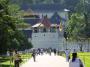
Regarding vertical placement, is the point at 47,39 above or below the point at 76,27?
below

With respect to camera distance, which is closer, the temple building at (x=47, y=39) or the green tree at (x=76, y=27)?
the green tree at (x=76, y=27)

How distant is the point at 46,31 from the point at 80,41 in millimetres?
29440

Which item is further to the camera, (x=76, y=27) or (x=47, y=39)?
(x=47, y=39)

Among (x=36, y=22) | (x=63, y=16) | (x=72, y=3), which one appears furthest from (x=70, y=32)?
(x=72, y=3)

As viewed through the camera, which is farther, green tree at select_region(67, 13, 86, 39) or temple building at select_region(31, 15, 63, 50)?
temple building at select_region(31, 15, 63, 50)

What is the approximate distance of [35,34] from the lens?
139 metres

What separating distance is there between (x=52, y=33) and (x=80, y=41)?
27978mm

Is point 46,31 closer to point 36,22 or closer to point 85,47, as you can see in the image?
point 36,22

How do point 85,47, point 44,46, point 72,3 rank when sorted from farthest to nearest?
1. point 72,3
2. point 44,46
3. point 85,47

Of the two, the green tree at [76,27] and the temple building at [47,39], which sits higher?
the green tree at [76,27]

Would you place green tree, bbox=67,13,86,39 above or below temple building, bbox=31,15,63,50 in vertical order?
above

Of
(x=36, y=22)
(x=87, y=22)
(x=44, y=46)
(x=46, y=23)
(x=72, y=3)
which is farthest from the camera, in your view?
(x=72, y=3)

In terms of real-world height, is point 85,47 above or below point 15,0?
below

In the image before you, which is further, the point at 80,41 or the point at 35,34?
the point at 35,34
